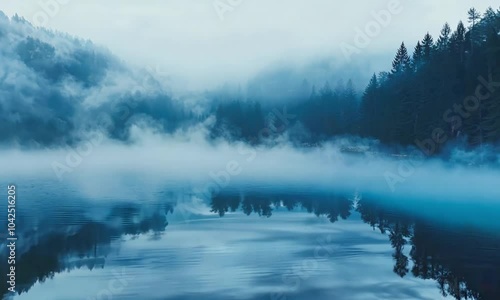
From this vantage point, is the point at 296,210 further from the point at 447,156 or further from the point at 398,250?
the point at 447,156

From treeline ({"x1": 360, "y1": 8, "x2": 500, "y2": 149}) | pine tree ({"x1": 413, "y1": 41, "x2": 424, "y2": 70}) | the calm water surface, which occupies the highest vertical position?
pine tree ({"x1": 413, "y1": 41, "x2": 424, "y2": 70})

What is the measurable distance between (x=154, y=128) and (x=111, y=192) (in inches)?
2841

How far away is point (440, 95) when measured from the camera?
51.2 meters

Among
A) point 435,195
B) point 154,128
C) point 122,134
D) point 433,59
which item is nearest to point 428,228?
point 435,195

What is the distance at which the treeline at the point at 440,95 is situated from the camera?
45791 mm

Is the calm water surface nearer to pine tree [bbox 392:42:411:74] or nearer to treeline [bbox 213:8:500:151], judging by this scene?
treeline [bbox 213:8:500:151]

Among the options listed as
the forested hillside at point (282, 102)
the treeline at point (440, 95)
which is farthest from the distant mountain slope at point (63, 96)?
the treeline at point (440, 95)

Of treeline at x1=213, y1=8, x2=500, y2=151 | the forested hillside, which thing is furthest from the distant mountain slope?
treeline at x1=213, y1=8, x2=500, y2=151

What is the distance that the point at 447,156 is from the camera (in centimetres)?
4819

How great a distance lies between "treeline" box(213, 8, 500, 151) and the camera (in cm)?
4579

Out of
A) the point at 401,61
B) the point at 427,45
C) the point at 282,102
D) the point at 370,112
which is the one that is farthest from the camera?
the point at 282,102

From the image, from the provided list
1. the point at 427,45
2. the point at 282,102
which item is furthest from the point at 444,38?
the point at 282,102

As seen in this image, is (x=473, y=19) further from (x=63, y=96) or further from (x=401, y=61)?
(x=63, y=96)

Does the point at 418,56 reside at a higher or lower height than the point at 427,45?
lower
